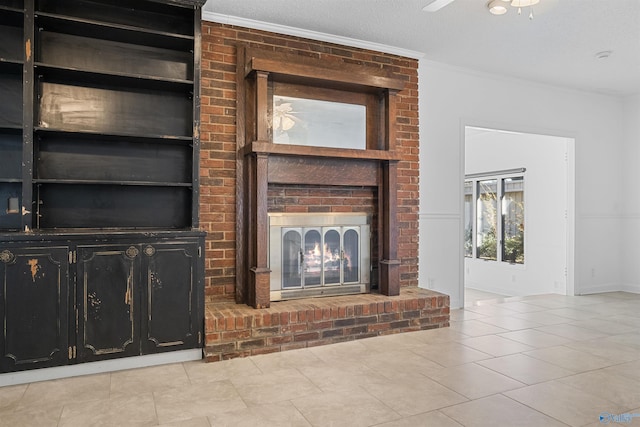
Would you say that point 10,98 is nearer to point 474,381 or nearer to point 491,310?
point 474,381

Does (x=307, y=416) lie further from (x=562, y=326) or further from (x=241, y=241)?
(x=562, y=326)

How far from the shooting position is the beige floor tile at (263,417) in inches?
87.8

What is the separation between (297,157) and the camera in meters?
3.83

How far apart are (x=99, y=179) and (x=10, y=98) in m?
0.80

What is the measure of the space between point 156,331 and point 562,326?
3667 millimetres

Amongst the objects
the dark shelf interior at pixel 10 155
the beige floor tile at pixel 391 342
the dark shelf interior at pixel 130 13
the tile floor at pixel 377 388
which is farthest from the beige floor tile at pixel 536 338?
the dark shelf interior at pixel 10 155

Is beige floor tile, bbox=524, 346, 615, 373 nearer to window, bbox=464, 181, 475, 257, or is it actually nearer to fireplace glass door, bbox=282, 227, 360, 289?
fireplace glass door, bbox=282, 227, 360, 289

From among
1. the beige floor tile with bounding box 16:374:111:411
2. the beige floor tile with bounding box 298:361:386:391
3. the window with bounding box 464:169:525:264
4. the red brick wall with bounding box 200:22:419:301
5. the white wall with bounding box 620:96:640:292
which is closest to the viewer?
the beige floor tile with bounding box 16:374:111:411

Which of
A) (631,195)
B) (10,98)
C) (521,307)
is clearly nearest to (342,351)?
(521,307)

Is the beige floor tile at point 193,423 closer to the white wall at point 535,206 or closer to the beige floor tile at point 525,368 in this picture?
the beige floor tile at point 525,368

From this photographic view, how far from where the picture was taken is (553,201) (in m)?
6.22

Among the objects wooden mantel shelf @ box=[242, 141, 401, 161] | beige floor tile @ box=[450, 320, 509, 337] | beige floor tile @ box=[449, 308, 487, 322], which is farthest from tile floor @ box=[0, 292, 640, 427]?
wooden mantel shelf @ box=[242, 141, 401, 161]

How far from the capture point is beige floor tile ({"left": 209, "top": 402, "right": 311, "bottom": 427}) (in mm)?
2230

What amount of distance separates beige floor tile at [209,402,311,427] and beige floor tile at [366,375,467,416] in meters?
0.53
